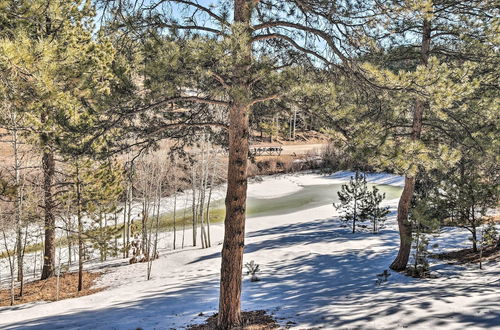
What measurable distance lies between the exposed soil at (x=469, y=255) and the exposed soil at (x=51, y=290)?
33.9 feet

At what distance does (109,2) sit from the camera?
482 cm

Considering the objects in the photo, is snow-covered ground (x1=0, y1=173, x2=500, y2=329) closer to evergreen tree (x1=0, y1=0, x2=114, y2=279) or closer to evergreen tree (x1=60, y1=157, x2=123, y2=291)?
evergreen tree (x1=60, y1=157, x2=123, y2=291)

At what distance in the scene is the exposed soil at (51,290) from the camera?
400 inches

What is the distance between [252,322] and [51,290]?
26.4 ft

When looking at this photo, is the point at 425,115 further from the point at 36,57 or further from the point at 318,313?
the point at 36,57

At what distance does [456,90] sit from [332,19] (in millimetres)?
1782

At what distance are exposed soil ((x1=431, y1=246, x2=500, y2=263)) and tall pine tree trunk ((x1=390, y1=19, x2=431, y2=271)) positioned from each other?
2.00 m

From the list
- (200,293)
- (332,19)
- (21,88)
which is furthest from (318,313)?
(21,88)

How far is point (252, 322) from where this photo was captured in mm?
5766

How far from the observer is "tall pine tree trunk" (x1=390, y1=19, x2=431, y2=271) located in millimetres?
7902

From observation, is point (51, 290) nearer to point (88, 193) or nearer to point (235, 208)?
point (88, 193)

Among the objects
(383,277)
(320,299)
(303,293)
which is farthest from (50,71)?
(383,277)

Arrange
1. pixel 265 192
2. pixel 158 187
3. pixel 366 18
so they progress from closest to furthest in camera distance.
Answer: pixel 366 18, pixel 158 187, pixel 265 192

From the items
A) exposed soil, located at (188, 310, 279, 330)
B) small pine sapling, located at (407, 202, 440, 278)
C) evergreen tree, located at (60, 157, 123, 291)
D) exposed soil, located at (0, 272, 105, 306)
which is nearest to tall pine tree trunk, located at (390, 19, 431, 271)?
small pine sapling, located at (407, 202, 440, 278)
